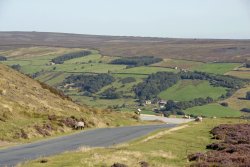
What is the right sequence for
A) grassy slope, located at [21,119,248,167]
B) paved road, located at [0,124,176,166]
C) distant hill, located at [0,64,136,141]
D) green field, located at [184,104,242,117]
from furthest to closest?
green field, located at [184,104,242,117], distant hill, located at [0,64,136,141], paved road, located at [0,124,176,166], grassy slope, located at [21,119,248,167]

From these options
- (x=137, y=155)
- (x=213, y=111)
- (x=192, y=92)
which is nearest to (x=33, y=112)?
(x=137, y=155)

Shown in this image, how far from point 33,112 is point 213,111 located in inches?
3692

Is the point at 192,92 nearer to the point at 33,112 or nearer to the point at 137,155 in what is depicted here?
the point at 33,112

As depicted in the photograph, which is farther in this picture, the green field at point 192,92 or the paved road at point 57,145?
the green field at point 192,92

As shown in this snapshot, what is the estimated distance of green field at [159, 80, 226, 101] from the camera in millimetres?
179762

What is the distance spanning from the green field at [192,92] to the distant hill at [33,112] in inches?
3674

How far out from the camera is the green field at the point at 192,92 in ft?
590

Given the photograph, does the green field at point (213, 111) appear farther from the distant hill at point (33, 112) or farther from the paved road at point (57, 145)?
the paved road at point (57, 145)

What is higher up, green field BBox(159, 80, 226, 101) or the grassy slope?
the grassy slope

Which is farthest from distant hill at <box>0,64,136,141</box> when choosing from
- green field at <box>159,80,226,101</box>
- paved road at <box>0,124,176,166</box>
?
green field at <box>159,80,226,101</box>

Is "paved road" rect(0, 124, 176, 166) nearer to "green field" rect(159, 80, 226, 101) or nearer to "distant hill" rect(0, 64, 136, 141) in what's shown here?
"distant hill" rect(0, 64, 136, 141)

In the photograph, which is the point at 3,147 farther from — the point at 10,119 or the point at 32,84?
the point at 32,84

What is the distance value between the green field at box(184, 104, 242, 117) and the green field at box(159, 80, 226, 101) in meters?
21.7

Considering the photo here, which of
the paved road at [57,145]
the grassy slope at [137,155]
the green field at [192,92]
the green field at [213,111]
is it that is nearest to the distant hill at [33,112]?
the paved road at [57,145]
